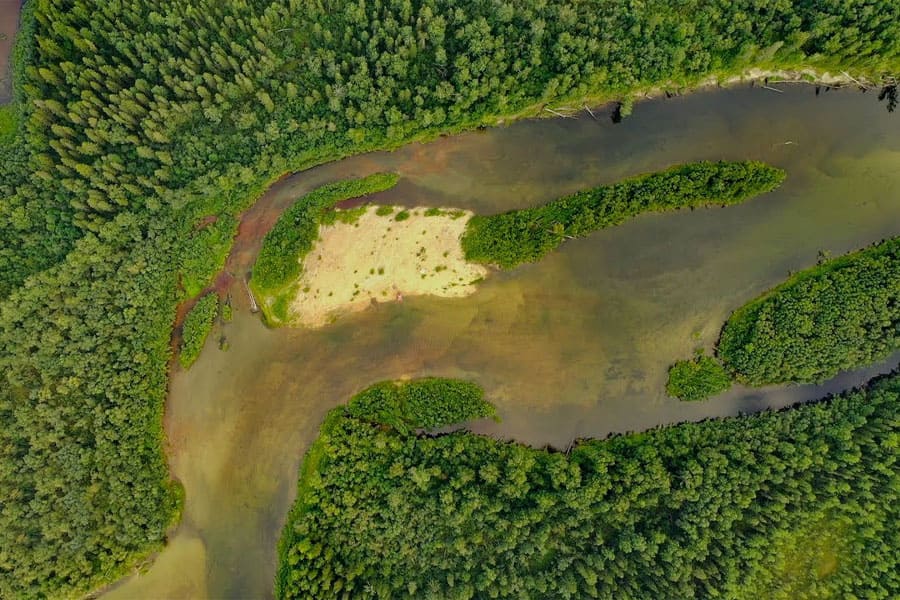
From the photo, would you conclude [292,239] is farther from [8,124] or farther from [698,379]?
[698,379]

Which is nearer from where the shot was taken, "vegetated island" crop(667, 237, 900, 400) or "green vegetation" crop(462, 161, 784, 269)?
"vegetated island" crop(667, 237, 900, 400)

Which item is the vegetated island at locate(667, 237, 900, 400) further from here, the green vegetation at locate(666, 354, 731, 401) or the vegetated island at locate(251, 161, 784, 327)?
the vegetated island at locate(251, 161, 784, 327)

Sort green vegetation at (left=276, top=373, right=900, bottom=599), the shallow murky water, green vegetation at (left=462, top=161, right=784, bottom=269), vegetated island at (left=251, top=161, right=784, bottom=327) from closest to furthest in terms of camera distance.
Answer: green vegetation at (left=276, top=373, right=900, bottom=599) → green vegetation at (left=462, top=161, right=784, bottom=269) → vegetated island at (left=251, top=161, right=784, bottom=327) → the shallow murky water

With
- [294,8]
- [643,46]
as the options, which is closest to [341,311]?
[294,8]

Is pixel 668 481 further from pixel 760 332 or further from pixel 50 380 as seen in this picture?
pixel 50 380

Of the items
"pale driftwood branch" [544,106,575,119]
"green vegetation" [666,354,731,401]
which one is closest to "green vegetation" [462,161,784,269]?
"pale driftwood branch" [544,106,575,119]
